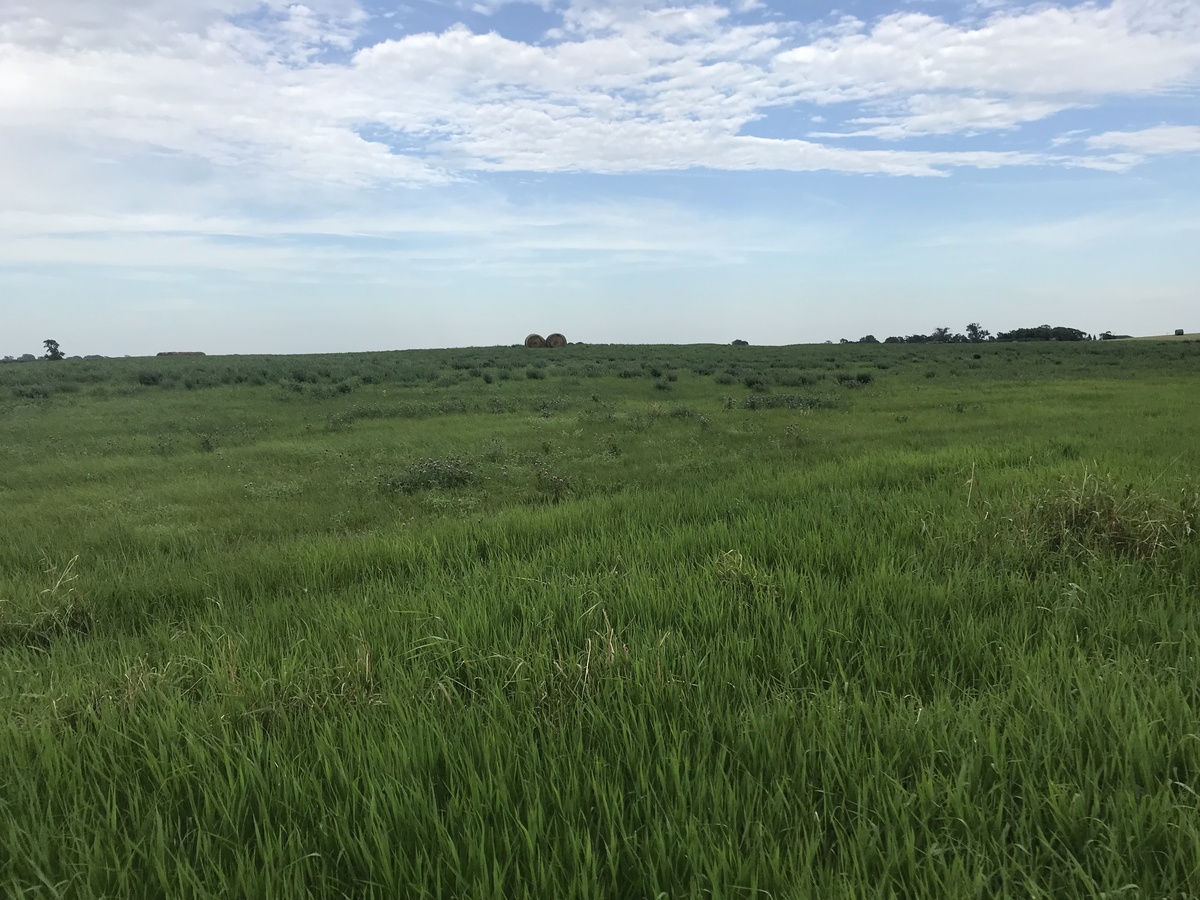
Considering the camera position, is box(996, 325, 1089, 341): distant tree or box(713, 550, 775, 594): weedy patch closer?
box(713, 550, 775, 594): weedy patch

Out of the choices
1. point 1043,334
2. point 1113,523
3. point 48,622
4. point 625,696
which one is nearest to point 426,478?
point 48,622

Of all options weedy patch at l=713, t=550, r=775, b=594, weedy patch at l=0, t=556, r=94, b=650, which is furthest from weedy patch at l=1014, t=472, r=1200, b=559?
weedy patch at l=0, t=556, r=94, b=650

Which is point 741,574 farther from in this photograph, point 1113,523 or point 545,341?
point 545,341

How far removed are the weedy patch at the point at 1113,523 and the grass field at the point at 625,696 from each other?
35mm

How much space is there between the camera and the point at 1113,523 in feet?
14.9

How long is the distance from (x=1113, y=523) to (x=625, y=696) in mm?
4012

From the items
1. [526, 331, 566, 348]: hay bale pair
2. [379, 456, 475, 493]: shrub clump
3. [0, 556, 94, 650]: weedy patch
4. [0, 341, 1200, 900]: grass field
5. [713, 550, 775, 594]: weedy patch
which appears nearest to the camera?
[0, 341, 1200, 900]: grass field

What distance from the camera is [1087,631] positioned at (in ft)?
10.8

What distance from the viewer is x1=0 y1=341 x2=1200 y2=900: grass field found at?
1858mm

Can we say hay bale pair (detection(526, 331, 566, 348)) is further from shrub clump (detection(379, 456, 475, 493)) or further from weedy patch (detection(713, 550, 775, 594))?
weedy patch (detection(713, 550, 775, 594))

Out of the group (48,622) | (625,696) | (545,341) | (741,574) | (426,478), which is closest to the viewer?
(625,696)

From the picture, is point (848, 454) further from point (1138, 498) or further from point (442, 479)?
point (442, 479)

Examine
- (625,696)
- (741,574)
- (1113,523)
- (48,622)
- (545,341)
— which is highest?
(545,341)

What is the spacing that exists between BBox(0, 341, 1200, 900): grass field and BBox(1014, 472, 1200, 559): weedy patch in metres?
0.04
